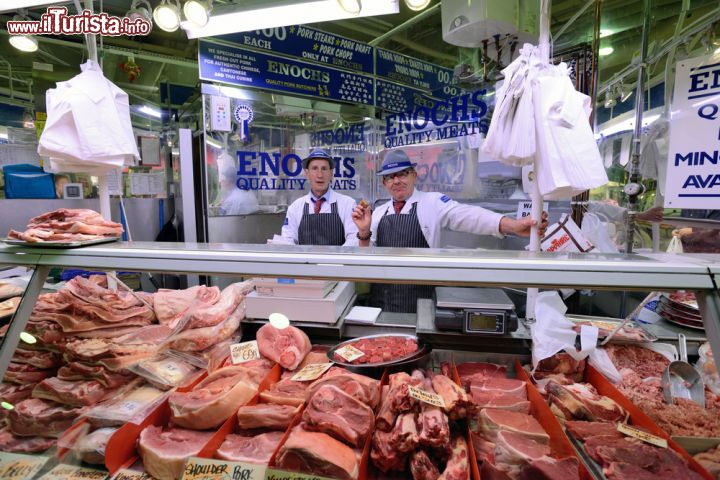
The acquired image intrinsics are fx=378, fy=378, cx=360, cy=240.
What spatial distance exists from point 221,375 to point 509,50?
4726 mm

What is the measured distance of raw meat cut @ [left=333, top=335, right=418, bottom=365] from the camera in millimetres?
1987

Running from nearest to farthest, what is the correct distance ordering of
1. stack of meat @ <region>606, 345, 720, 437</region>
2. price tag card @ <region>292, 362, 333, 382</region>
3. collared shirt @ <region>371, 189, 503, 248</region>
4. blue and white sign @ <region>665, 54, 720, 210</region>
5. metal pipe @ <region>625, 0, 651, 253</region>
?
stack of meat @ <region>606, 345, 720, 437</region> < price tag card @ <region>292, 362, 333, 382</region> < blue and white sign @ <region>665, 54, 720, 210</region> < metal pipe @ <region>625, 0, 651, 253</region> < collared shirt @ <region>371, 189, 503, 248</region>

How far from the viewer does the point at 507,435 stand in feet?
4.97

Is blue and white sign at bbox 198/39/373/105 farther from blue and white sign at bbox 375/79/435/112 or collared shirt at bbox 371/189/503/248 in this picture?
collared shirt at bbox 371/189/503/248

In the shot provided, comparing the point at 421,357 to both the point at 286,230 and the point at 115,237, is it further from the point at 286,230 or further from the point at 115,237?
the point at 286,230

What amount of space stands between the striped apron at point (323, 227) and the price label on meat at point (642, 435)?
3.66 meters

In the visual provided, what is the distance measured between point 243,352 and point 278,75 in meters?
4.45

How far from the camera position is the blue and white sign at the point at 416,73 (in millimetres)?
6309

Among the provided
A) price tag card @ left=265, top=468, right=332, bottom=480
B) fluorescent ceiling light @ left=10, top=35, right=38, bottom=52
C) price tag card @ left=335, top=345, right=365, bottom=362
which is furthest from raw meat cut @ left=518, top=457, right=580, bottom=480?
fluorescent ceiling light @ left=10, top=35, right=38, bottom=52

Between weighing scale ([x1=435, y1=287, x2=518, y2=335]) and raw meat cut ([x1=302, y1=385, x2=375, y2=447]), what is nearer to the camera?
raw meat cut ([x1=302, y1=385, x2=375, y2=447])

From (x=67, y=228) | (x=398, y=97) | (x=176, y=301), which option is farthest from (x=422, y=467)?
(x=398, y=97)

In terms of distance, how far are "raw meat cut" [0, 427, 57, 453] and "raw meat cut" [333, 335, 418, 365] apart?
4.45 feet

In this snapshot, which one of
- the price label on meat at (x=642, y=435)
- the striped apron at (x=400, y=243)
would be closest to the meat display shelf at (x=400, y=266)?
the price label on meat at (x=642, y=435)

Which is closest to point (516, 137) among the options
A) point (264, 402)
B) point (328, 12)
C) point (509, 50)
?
point (328, 12)
